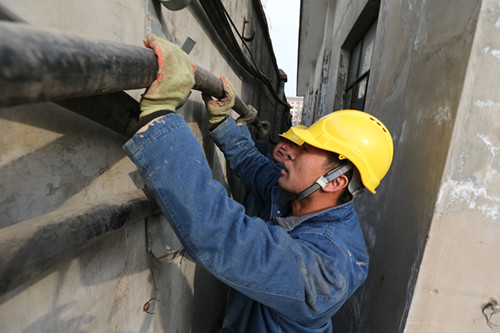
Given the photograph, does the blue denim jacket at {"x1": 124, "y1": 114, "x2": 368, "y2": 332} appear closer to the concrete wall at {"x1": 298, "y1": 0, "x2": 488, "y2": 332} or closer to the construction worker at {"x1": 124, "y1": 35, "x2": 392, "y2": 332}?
the construction worker at {"x1": 124, "y1": 35, "x2": 392, "y2": 332}

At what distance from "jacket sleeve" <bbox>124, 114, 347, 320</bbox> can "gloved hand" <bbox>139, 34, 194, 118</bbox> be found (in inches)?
2.5

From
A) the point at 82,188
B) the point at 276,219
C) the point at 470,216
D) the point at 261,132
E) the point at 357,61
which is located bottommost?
the point at 261,132

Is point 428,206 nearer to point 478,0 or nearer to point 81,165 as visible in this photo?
point 478,0

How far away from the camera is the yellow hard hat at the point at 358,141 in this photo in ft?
4.26

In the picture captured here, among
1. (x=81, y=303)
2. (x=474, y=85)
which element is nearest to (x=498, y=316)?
(x=474, y=85)

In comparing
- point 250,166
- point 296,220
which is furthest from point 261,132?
point 296,220

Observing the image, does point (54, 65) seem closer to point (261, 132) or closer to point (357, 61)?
point (261, 132)

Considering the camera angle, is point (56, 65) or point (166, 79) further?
point (166, 79)

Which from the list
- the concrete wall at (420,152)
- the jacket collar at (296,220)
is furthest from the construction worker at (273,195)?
the concrete wall at (420,152)

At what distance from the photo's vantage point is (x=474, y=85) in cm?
111

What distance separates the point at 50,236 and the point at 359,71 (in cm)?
446

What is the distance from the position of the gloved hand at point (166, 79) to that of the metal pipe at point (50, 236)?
30 cm

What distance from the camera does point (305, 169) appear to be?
137cm

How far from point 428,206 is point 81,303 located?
1.47m
